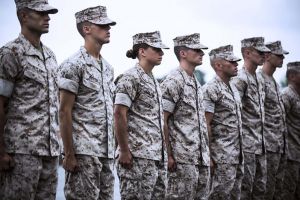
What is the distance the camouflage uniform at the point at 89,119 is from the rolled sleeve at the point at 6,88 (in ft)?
1.74

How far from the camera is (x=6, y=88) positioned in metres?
4.98

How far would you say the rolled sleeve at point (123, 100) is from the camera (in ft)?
20.0

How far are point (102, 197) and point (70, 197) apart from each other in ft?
1.15

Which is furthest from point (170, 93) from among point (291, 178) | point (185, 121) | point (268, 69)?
point (291, 178)

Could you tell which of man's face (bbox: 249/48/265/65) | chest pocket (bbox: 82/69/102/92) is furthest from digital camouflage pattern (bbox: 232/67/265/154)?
chest pocket (bbox: 82/69/102/92)

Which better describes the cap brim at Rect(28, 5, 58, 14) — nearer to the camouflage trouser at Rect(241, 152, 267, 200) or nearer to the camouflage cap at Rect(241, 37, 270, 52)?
the camouflage trouser at Rect(241, 152, 267, 200)

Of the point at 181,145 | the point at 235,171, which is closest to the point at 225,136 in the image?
the point at 235,171

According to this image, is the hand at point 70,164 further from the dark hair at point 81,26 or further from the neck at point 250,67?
the neck at point 250,67

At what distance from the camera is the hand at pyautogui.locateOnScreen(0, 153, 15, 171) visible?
15.9ft

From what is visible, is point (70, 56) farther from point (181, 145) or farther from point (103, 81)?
point (181, 145)

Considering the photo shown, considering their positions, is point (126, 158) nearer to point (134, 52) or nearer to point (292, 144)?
point (134, 52)

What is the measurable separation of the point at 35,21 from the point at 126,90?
4.18ft

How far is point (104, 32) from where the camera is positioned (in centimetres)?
581

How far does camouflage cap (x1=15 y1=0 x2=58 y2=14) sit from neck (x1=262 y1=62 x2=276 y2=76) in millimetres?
4500
